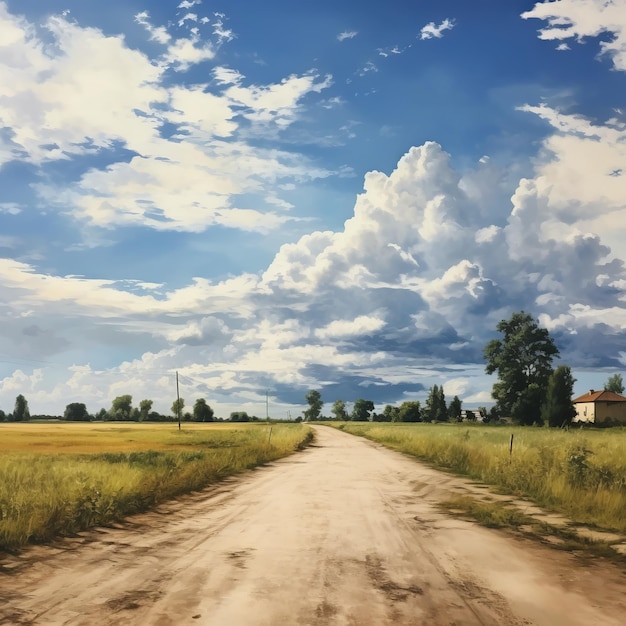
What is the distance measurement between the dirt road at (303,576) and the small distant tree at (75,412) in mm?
181845

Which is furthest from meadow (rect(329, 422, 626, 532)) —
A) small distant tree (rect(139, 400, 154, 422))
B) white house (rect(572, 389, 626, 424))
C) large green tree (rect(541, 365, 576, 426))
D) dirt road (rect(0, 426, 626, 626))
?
small distant tree (rect(139, 400, 154, 422))

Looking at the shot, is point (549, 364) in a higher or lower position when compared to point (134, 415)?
higher

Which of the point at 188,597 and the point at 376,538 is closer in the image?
the point at 188,597

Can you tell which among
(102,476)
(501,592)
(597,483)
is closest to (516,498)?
(597,483)

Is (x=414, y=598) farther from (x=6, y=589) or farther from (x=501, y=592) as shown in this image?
(x=6, y=589)

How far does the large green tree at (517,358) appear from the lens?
88.4 meters

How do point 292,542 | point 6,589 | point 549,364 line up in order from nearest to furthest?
point 6,589 → point 292,542 → point 549,364

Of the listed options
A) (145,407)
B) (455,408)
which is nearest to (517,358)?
(455,408)

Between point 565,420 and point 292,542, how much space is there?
250 feet

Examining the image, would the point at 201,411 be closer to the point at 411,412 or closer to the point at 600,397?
the point at 411,412

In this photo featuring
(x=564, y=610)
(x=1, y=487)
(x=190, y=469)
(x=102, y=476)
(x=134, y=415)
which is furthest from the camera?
(x=134, y=415)

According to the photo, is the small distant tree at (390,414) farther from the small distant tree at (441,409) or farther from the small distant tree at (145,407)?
the small distant tree at (145,407)

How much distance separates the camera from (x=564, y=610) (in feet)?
21.0

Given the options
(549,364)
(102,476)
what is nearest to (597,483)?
(102,476)
